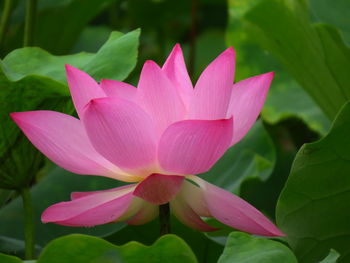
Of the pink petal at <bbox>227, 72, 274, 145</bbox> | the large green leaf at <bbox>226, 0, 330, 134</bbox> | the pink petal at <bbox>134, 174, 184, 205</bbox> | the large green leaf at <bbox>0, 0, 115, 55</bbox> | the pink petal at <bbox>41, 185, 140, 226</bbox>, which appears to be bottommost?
the large green leaf at <bbox>226, 0, 330, 134</bbox>

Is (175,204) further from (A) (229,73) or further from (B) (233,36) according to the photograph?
(B) (233,36)

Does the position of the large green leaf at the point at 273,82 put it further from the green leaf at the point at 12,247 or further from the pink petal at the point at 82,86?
the pink petal at the point at 82,86

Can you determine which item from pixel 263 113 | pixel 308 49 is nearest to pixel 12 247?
pixel 308 49

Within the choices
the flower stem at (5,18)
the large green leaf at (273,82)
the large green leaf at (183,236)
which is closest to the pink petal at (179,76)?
the large green leaf at (183,236)

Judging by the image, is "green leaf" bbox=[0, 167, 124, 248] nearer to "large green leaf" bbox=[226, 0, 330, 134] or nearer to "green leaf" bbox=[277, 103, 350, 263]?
"green leaf" bbox=[277, 103, 350, 263]

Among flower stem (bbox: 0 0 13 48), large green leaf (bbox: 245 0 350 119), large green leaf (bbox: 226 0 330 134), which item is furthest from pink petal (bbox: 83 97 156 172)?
large green leaf (bbox: 226 0 330 134)

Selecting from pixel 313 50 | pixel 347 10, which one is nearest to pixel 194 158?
pixel 313 50
